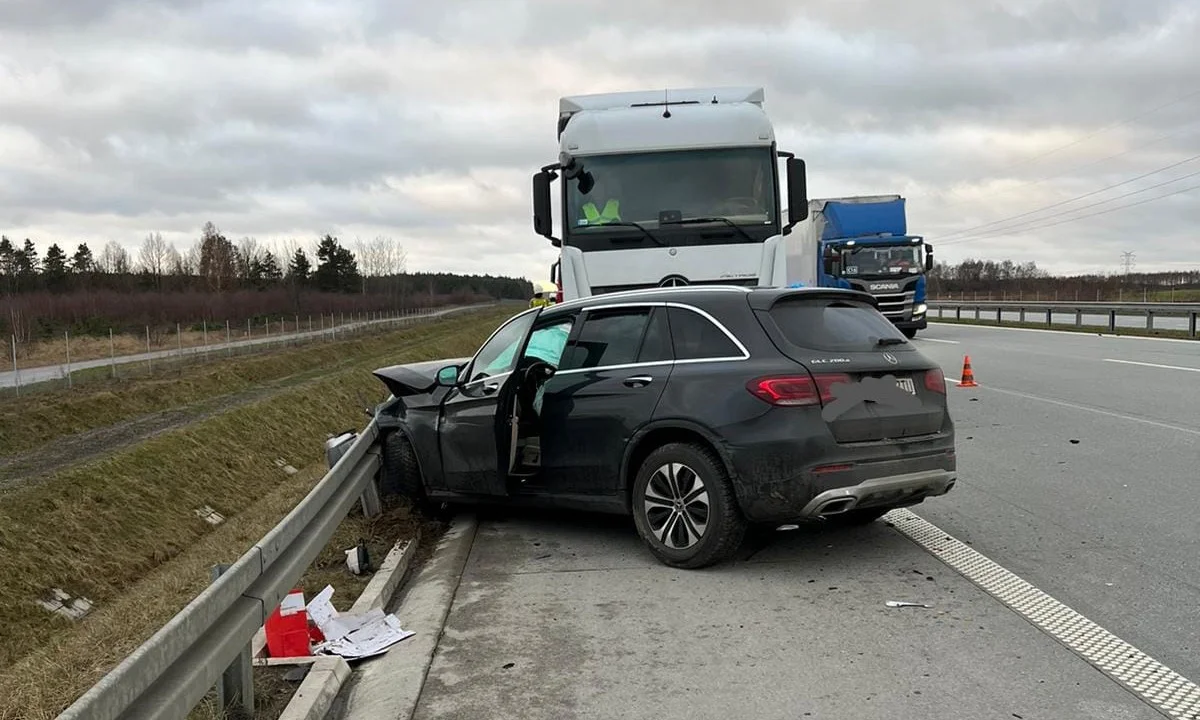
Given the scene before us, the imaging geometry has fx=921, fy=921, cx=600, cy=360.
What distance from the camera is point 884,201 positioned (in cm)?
2756

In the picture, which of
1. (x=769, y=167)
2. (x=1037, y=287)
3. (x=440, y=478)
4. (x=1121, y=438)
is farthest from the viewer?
(x=1037, y=287)

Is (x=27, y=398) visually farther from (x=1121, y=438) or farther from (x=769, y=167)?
(x=1121, y=438)

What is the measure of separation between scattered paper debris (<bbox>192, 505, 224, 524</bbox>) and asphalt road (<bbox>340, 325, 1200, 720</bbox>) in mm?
10020

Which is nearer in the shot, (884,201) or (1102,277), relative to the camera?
(884,201)

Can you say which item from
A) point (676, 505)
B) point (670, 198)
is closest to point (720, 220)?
point (670, 198)

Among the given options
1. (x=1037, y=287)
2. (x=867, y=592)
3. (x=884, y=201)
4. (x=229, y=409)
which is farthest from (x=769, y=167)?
(x=1037, y=287)

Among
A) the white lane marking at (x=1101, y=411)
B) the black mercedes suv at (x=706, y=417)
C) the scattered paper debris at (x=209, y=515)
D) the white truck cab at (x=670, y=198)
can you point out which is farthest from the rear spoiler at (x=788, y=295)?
the scattered paper debris at (x=209, y=515)

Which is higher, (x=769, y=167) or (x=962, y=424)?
(x=769, y=167)

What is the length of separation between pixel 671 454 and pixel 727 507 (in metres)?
0.49

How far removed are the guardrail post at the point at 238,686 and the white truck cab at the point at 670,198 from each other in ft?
21.5

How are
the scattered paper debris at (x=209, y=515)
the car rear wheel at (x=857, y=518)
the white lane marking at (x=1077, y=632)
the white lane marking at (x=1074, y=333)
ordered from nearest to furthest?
the white lane marking at (x=1077, y=632) → the car rear wheel at (x=857, y=518) → the scattered paper debris at (x=209, y=515) → the white lane marking at (x=1074, y=333)

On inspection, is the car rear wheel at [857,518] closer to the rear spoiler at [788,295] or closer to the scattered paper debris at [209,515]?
the rear spoiler at [788,295]

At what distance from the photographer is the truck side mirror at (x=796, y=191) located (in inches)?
414

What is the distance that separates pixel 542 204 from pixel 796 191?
294cm
